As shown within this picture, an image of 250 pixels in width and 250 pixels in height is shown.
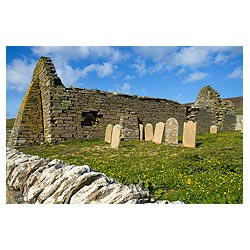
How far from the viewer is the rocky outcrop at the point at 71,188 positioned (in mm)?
3424

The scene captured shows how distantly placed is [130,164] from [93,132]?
6.53 metres

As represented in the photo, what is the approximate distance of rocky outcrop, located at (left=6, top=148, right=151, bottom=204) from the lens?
11.2 ft

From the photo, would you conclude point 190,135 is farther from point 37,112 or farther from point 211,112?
point 211,112

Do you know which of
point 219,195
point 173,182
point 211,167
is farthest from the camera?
point 211,167

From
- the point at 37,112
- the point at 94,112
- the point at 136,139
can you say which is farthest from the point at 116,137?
the point at 37,112

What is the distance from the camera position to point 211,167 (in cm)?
558

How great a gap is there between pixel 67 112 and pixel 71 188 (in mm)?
8658

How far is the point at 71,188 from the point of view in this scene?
11.5 ft

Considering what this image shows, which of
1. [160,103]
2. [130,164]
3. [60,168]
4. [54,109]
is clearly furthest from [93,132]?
[60,168]

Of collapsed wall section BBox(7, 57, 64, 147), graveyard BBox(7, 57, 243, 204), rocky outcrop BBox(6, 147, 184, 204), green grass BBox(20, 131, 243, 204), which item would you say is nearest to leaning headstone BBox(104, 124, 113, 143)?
graveyard BBox(7, 57, 243, 204)

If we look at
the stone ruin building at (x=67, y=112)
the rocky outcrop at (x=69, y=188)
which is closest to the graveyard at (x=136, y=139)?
the stone ruin building at (x=67, y=112)

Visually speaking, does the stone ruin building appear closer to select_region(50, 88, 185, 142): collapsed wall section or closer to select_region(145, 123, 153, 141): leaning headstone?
select_region(50, 88, 185, 142): collapsed wall section

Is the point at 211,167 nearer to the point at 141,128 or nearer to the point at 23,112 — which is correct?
the point at 141,128

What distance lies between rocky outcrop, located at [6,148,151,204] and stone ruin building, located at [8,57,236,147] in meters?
7.41
